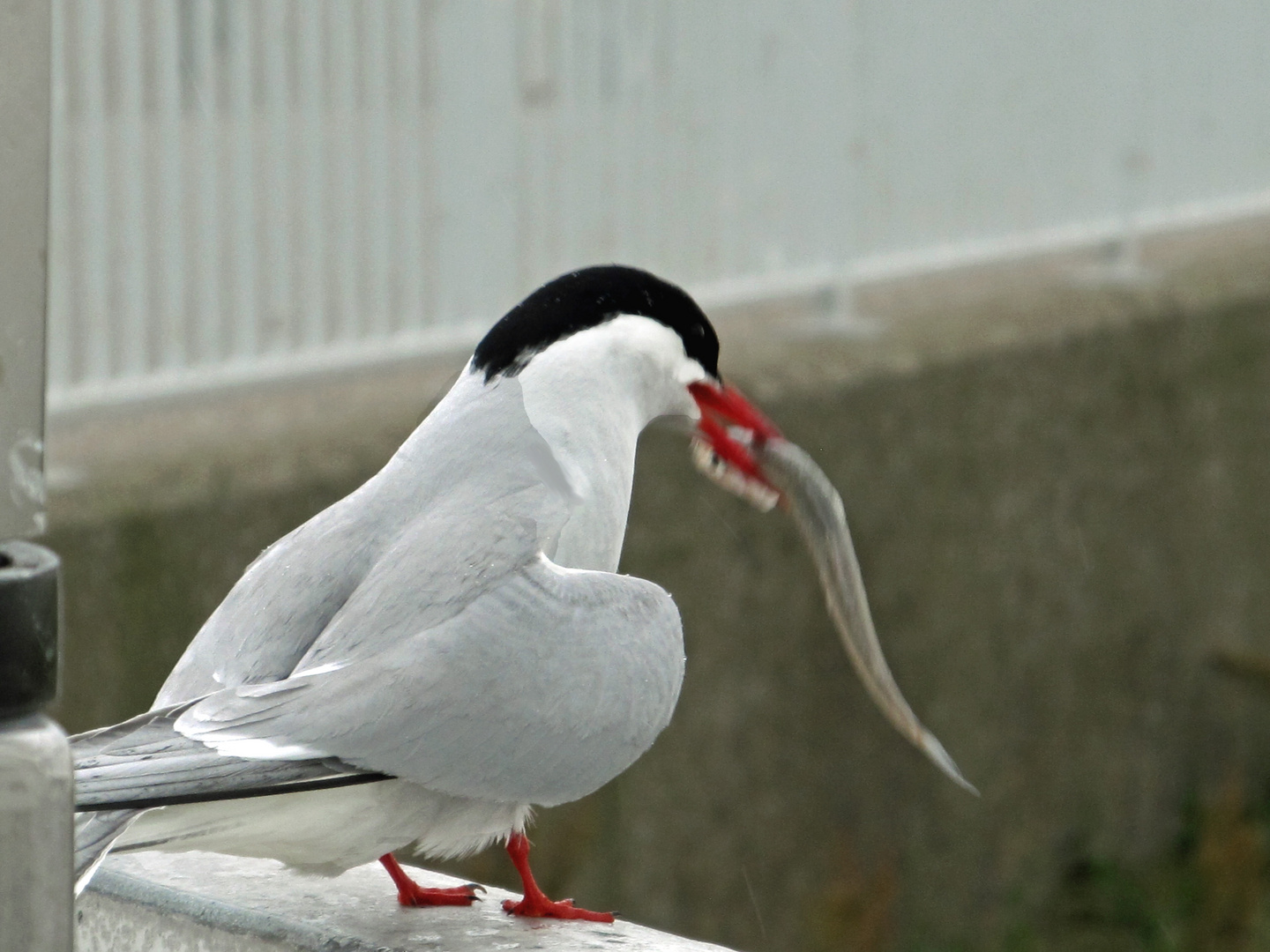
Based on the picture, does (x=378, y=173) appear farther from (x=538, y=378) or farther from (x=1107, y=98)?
(x=1107, y=98)

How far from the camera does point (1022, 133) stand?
19.1 feet

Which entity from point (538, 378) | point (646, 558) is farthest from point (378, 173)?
point (538, 378)

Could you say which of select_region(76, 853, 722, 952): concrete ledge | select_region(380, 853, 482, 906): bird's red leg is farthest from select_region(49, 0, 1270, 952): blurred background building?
select_region(380, 853, 482, 906): bird's red leg

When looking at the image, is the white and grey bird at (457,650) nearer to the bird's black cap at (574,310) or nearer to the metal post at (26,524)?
the bird's black cap at (574,310)

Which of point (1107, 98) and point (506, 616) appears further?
point (1107, 98)

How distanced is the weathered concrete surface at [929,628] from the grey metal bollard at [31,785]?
246cm

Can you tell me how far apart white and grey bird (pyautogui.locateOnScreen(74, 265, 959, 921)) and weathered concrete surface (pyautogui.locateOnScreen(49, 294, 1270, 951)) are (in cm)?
185

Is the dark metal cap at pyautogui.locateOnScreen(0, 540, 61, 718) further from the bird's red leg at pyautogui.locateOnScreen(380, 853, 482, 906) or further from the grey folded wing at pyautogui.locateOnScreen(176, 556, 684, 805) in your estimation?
the bird's red leg at pyautogui.locateOnScreen(380, 853, 482, 906)

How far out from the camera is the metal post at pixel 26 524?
122cm

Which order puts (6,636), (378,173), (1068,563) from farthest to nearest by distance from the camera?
1. (1068,563)
2. (378,173)
3. (6,636)

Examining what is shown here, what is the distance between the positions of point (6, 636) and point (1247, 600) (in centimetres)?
563

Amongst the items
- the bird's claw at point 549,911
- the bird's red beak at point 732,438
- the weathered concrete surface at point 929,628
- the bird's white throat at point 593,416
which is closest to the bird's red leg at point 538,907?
the bird's claw at point 549,911

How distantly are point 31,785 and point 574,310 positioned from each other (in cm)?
96

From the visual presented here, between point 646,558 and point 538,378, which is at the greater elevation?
point 538,378
